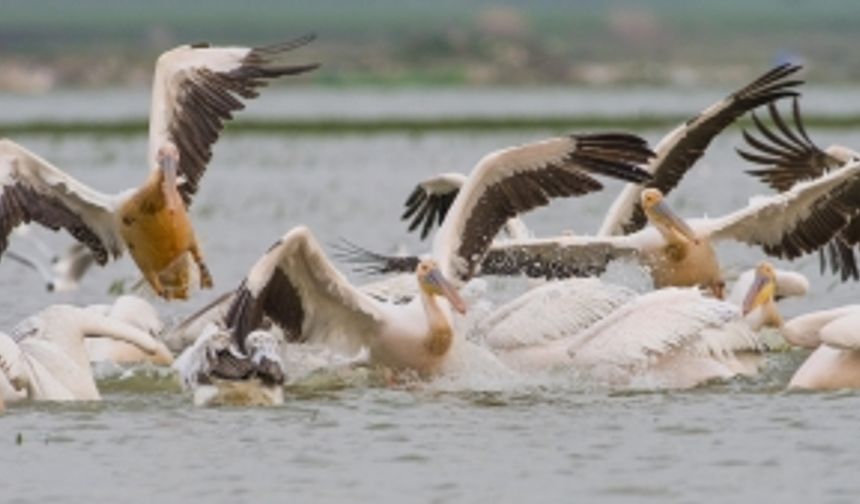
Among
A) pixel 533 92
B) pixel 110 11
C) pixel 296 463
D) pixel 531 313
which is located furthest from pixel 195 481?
pixel 110 11

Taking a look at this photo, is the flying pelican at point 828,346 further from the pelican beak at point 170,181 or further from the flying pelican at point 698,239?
the pelican beak at point 170,181

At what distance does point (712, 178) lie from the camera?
84.2ft

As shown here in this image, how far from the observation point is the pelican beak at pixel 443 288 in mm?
10859

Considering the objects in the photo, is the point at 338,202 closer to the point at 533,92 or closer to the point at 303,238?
the point at 303,238

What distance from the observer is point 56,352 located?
1066 centimetres

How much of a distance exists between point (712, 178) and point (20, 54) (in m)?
68.9

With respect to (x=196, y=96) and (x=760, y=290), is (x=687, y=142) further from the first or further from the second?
(x=196, y=96)

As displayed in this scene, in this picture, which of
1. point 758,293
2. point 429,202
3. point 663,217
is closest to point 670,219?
point 663,217

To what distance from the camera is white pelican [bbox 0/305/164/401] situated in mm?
10250

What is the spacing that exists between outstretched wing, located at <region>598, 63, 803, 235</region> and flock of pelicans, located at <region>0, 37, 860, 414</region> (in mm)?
10

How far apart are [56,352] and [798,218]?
3.44 m

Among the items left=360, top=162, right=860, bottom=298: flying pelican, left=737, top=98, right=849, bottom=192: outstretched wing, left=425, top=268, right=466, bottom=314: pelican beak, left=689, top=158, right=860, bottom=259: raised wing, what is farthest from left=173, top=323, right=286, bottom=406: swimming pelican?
left=737, top=98, right=849, bottom=192: outstretched wing

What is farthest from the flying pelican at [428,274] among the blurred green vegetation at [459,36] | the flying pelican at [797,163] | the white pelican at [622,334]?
the blurred green vegetation at [459,36]

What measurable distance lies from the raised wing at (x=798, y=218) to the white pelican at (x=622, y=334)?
1.14 m
